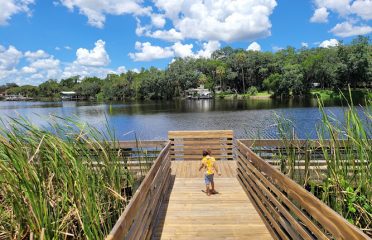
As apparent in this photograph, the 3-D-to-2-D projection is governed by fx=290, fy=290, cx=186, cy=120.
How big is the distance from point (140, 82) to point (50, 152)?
3631 inches

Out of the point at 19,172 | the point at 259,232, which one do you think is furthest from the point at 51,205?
the point at 259,232

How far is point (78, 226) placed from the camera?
9.66 feet

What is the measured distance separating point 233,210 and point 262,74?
7560 cm

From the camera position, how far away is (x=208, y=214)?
4.51 m

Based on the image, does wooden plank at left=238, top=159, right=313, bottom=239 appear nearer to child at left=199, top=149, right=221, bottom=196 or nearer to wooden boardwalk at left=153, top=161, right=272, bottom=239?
wooden boardwalk at left=153, top=161, right=272, bottom=239

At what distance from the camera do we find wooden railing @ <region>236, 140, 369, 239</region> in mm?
2064

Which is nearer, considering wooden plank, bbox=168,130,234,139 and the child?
the child

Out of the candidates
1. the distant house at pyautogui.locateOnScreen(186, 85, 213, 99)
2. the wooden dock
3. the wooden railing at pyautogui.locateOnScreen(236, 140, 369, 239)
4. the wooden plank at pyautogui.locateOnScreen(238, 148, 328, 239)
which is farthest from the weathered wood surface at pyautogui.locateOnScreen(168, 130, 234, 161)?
the distant house at pyautogui.locateOnScreen(186, 85, 213, 99)

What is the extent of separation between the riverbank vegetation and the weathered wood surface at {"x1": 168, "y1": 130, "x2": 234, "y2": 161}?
151ft

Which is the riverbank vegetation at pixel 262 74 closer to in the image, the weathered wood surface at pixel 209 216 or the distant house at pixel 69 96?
the distant house at pixel 69 96

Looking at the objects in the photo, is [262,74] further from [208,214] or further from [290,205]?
[290,205]

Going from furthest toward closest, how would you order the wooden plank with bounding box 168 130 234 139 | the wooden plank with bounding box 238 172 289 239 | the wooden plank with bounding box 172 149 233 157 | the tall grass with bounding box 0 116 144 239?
1. the wooden plank with bounding box 172 149 233 157
2. the wooden plank with bounding box 168 130 234 139
3. the wooden plank with bounding box 238 172 289 239
4. the tall grass with bounding box 0 116 144 239

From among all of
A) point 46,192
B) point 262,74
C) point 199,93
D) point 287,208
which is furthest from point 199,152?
point 199,93

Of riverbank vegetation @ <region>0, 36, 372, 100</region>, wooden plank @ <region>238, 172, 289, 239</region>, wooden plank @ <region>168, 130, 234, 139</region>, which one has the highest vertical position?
riverbank vegetation @ <region>0, 36, 372, 100</region>
